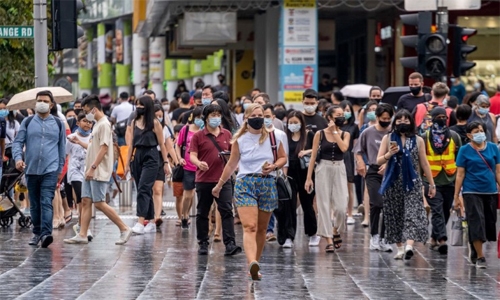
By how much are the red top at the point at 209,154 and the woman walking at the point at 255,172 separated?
63.1 inches

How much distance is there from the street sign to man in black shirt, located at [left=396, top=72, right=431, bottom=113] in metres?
5.06

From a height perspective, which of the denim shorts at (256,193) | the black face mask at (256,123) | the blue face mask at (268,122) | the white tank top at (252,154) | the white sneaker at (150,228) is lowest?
the white sneaker at (150,228)

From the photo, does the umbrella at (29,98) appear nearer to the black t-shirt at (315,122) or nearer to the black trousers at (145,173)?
the black trousers at (145,173)

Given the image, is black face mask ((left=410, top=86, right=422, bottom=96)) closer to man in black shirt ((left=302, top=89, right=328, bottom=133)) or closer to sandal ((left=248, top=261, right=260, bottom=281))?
man in black shirt ((left=302, top=89, right=328, bottom=133))

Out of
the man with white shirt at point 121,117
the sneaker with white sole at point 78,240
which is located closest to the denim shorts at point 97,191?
the sneaker with white sole at point 78,240

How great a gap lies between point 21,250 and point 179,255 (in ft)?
6.03

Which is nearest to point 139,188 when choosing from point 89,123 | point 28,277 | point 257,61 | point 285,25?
point 89,123

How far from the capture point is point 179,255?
15094mm

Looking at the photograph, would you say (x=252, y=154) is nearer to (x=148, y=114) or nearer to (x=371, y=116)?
(x=148, y=114)

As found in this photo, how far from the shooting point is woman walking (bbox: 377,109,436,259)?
14938mm

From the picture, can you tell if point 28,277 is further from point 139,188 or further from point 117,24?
point 117,24

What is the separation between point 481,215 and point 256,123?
296 cm

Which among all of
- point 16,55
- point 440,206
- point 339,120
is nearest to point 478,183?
point 440,206

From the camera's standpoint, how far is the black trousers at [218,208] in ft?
49.7
